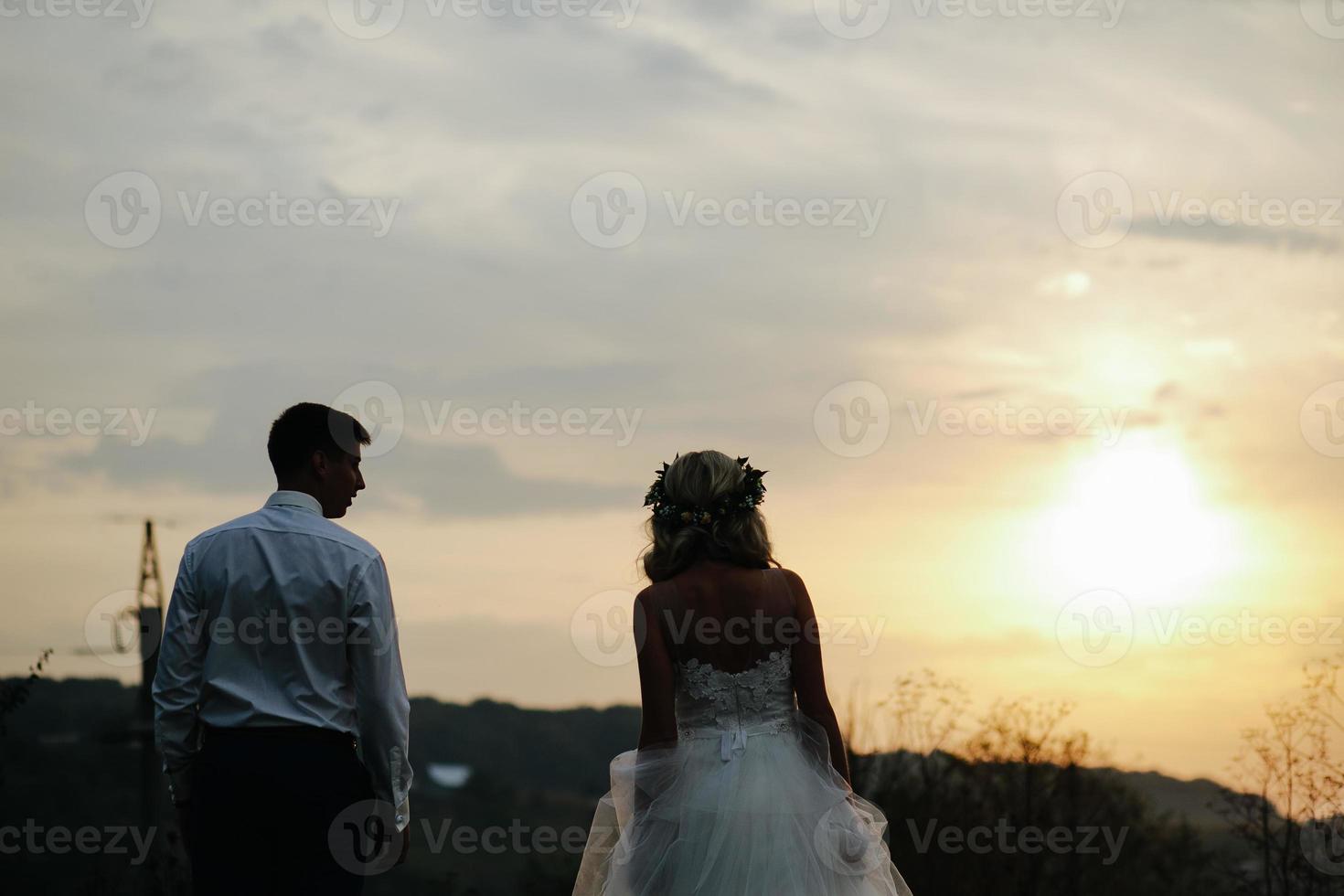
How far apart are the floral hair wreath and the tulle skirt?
0.80m

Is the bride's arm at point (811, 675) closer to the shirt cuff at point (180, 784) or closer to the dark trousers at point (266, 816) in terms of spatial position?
the dark trousers at point (266, 816)

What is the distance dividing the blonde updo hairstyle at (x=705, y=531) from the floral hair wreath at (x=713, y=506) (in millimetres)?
12

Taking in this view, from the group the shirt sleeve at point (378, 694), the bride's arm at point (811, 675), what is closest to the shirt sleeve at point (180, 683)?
the shirt sleeve at point (378, 694)

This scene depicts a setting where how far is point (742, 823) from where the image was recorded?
5.01m

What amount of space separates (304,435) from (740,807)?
2.07 metres

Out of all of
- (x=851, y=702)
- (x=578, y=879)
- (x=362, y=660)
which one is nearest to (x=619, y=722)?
(x=851, y=702)

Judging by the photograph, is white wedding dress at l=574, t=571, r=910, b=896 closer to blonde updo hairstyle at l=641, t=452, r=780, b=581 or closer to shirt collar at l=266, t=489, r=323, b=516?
blonde updo hairstyle at l=641, t=452, r=780, b=581

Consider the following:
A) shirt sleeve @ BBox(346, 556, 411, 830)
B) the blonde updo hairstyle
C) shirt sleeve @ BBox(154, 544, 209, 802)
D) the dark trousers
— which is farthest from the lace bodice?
shirt sleeve @ BBox(154, 544, 209, 802)

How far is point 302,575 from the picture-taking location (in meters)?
4.41

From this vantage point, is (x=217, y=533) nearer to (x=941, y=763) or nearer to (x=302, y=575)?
(x=302, y=575)

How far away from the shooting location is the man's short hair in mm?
4621

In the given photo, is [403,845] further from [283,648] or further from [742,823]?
[742,823]

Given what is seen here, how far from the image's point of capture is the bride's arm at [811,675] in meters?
4.97

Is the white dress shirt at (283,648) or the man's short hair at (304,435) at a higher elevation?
the man's short hair at (304,435)
